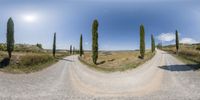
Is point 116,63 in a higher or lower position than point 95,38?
lower

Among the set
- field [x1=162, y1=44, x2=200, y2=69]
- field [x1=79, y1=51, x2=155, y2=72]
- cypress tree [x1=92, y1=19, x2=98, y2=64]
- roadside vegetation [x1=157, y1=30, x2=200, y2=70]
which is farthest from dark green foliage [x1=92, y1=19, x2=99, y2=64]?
field [x1=162, y1=44, x2=200, y2=69]

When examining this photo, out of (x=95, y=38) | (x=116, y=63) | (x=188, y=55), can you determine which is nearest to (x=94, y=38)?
(x=95, y=38)

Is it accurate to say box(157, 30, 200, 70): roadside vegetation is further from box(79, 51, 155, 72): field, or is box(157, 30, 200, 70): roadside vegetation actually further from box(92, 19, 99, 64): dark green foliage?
box(92, 19, 99, 64): dark green foliage

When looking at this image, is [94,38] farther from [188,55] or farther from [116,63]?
[188,55]

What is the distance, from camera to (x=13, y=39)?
154ft

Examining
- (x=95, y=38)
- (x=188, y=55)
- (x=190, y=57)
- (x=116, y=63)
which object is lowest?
(x=116, y=63)

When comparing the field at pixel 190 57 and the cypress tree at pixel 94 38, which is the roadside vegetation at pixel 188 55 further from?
the cypress tree at pixel 94 38

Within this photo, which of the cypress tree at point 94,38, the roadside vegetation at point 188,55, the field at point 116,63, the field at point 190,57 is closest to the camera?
the field at point 116,63

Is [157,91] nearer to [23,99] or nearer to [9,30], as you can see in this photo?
[23,99]

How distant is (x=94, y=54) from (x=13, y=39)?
1724 centimetres

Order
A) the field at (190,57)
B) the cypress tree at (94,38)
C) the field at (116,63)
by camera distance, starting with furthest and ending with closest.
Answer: the cypress tree at (94,38)
the field at (190,57)
the field at (116,63)

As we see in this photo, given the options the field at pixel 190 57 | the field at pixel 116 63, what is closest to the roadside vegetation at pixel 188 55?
the field at pixel 190 57

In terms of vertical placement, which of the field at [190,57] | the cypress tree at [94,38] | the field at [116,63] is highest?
the cypress tree at [94,38]

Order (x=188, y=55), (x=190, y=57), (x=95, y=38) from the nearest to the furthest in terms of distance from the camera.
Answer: (x=95, y=38) < (x=190, y=57) < (x=188, y=55)
